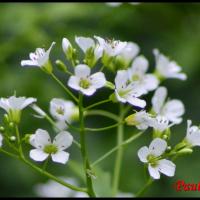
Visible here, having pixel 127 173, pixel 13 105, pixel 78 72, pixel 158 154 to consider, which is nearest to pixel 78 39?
pixel 78 72

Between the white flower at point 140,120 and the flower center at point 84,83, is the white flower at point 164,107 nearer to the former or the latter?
the white flower at point 140,120

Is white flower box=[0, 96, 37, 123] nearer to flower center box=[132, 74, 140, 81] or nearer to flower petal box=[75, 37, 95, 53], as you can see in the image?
flower petal box=[75, 37, 95, 53]

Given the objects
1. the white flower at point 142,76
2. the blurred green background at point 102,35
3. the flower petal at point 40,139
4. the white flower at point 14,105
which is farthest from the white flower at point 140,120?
the blurred green background at point 102,35

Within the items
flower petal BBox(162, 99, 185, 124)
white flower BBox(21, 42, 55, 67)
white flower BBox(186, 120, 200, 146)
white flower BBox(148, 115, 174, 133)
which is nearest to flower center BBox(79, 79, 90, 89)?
white flower BBox(21, 42, 55, 67)

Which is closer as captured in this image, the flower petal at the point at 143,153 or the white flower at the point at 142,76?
the flower petal at the point at 143,153

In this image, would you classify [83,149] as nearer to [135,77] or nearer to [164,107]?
[164,107]

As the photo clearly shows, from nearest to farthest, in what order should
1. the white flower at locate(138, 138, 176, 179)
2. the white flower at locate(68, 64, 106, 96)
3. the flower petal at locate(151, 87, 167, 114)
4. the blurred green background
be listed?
1. the white flower at locate(68, 64, 106, 96)
2. the white flower at locate(138, 138, 176, 179)
3. the flower petal at locate(151, 87, 167, 114)
4. the blurred green background
